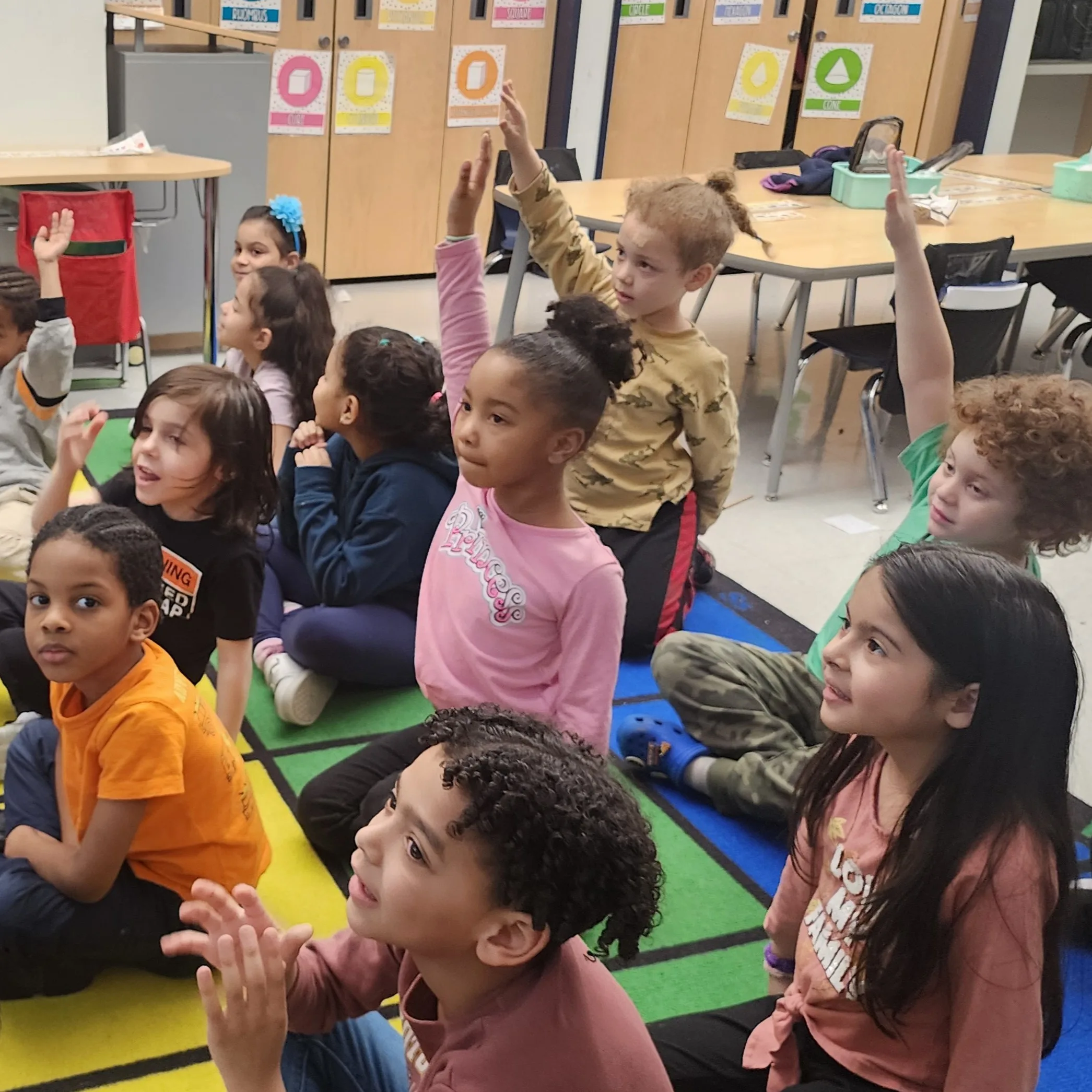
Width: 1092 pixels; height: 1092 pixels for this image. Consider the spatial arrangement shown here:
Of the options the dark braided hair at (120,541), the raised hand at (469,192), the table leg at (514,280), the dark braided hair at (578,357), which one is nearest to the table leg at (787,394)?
the table leg at (514,280)

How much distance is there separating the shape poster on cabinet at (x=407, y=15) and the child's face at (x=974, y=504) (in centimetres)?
419

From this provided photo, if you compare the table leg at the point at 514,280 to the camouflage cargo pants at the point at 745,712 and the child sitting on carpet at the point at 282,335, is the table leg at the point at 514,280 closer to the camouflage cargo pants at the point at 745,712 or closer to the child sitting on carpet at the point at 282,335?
the child sitting on carpet at the point at 282,335

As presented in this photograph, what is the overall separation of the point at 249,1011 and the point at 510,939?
207 mm

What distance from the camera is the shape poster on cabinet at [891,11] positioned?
20.9 feet

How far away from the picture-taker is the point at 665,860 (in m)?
2.08

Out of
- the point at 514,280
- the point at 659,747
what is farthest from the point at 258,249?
→ the point at 659,747

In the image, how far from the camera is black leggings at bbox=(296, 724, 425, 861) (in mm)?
1929

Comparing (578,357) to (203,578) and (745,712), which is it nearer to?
(203,578)

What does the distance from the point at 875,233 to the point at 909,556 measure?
2.92m

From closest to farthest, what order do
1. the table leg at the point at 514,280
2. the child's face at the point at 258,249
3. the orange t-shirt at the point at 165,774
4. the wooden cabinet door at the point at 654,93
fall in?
the orange t-shirt at the point at 165,774 < the child's face at the point at 258,249 < the table leg at the point at 514,280 < the wooden cabinet door at the point at 654,93

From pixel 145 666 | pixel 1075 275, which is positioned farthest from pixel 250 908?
pixel 1075 275

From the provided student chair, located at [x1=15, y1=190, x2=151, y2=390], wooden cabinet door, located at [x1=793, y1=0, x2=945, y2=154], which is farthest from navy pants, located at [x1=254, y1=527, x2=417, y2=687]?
wooden cabinet door, located at [x1=793, y1=0, x2=945, y2=154]

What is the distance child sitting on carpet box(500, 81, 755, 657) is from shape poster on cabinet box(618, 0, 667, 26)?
3.49 meters

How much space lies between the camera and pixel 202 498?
77.8 inches
